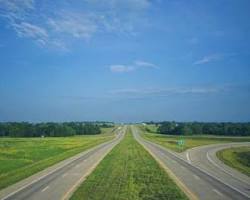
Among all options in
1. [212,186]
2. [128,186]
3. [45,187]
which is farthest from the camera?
[212,186]

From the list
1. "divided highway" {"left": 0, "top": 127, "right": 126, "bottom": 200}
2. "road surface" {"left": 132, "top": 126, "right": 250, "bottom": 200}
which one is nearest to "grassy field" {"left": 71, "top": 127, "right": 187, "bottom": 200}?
"divided highway" {"left": 0, "top": 127, "right": 126, "bottom": 200}

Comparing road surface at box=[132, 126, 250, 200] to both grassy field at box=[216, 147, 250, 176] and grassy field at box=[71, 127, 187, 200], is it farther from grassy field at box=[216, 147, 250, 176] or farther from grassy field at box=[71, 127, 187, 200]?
grassy field at box=[216, 147, 250, 176]

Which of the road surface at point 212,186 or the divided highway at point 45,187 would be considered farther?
the road surface at point 212,186

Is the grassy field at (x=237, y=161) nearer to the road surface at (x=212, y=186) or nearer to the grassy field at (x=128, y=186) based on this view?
the road surface at (x=212, y=186)

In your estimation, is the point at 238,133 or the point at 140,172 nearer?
the point at 140,172

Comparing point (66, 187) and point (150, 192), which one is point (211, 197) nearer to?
point (150, 192)

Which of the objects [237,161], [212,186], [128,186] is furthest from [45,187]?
[237,161]

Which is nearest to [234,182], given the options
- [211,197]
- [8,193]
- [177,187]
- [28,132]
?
[177,187]

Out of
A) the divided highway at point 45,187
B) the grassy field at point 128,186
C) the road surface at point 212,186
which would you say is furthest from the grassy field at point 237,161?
the divided highway at point 45,187

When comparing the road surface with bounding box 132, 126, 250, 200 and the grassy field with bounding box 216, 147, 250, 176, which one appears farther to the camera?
the grassy field with bounding box 216, 147, 250, 176

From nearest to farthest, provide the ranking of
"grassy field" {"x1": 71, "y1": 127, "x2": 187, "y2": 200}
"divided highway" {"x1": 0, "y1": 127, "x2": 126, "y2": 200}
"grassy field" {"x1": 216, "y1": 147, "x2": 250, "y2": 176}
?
1. "divided highway" {"x1": 0, "y1": 127, "x2": 126, "y2": 200}
2. "grassy field" {"x1": 71, "y1": 127, "x2": 187, "y2": 200}
3. "grassy field" {"x1": 216, "y1": 147, "x2": 250, "y2": 176}

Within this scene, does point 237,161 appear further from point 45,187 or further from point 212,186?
point 45,187
